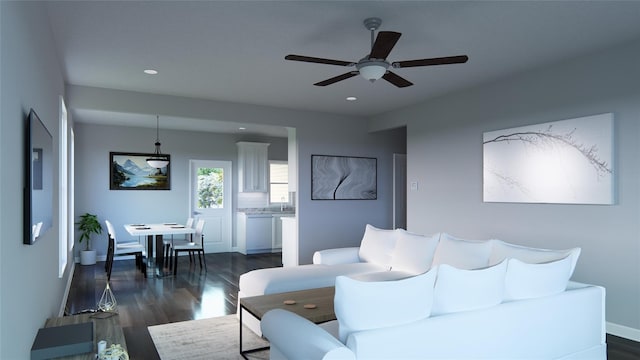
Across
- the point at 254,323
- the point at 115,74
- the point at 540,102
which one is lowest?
the point at 254,323

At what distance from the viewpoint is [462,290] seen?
2.27m

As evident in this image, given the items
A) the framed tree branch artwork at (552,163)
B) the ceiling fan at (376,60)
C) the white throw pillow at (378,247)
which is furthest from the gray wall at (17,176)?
the framed tree branch artwork at (552,163)

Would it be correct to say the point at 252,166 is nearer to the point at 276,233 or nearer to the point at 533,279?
the point at 276,233

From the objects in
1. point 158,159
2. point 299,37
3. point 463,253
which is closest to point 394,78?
point 299,37

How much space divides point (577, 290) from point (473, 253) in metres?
0.76

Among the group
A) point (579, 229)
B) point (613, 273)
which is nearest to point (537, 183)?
point (579, 229)

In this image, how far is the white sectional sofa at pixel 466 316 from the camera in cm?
199

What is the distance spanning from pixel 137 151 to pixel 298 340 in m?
7.22

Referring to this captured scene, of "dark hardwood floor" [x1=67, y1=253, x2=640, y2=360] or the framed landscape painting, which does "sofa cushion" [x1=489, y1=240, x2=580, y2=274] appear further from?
the framed landscape painting

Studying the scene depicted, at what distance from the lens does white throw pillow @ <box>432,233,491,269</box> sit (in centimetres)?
327

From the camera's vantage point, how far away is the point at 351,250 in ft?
16.3

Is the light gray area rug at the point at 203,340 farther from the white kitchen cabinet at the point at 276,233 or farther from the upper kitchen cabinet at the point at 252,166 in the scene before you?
the upper kitchen cabinet at the point at 252,166

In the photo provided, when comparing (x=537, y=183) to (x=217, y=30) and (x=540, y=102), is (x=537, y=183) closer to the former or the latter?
(x=540, y=102)

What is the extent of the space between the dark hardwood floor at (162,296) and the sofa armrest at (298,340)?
1.55m
